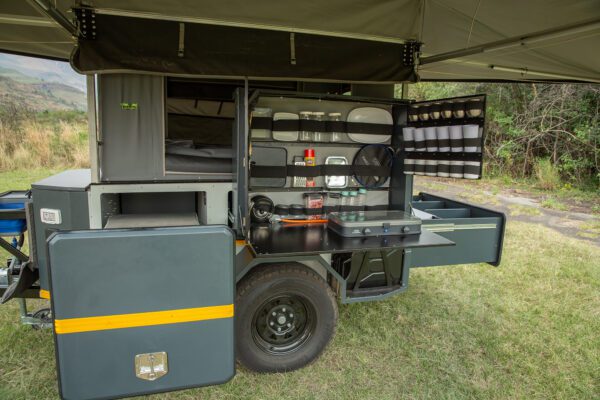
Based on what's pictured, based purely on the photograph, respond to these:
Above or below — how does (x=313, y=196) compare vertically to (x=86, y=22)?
below

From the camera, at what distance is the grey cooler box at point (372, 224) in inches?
98.4

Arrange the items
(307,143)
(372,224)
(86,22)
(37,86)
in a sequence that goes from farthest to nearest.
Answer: (37,86), (307,143), (372,224), (86,22)

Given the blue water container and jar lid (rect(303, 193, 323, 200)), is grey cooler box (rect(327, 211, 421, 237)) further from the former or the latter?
the blue water container

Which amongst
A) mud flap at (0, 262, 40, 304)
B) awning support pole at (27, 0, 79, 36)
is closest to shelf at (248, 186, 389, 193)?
awning support pole at (27, 0, 79, 36)

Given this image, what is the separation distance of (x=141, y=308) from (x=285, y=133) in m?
1.56

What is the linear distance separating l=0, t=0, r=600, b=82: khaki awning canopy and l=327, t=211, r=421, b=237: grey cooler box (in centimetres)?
99

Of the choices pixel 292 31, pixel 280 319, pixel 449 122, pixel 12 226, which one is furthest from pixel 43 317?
pixel 449 122

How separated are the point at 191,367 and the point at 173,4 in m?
2.06

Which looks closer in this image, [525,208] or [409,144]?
[409,144]

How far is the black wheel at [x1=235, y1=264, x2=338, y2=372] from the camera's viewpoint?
2.32 meters

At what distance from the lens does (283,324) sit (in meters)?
2.49

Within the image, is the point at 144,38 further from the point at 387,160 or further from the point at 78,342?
the point at 387,160

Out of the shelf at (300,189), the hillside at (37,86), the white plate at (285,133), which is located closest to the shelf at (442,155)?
the shelf at (300,189)

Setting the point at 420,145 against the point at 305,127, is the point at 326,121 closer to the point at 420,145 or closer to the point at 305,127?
the point at 305,127
